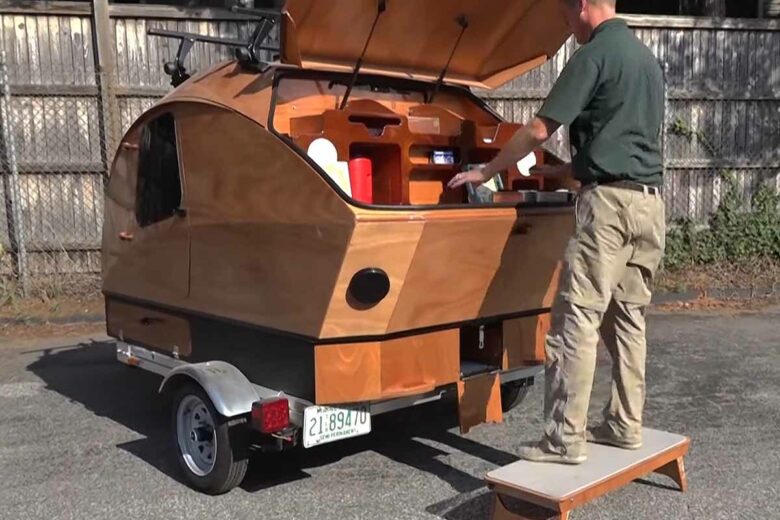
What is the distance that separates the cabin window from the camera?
15.2 feet

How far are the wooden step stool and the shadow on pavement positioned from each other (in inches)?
24.1

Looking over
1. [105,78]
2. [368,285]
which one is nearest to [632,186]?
[368,285]

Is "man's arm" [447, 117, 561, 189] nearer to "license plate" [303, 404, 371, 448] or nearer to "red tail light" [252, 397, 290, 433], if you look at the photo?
"license plate" [303, 404, 371, 448]

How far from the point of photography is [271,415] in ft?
12.5

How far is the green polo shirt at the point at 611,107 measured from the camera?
359 cm

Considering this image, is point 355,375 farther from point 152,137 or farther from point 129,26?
point 129,26

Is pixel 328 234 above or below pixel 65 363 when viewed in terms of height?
above

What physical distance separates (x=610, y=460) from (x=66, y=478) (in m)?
2.89

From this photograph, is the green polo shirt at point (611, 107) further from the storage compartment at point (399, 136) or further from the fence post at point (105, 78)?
the fence post at point (105, 78)

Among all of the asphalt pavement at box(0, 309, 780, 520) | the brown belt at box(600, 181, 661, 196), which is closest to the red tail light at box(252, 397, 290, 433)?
the asphalt pavement at box(0, 309, 780, 520)

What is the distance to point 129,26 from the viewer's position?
9.02m

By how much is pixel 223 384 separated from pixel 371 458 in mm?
1082

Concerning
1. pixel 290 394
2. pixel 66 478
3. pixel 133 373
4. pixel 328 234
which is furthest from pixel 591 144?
pixel 133 373

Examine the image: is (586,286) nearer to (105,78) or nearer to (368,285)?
(368,285)
